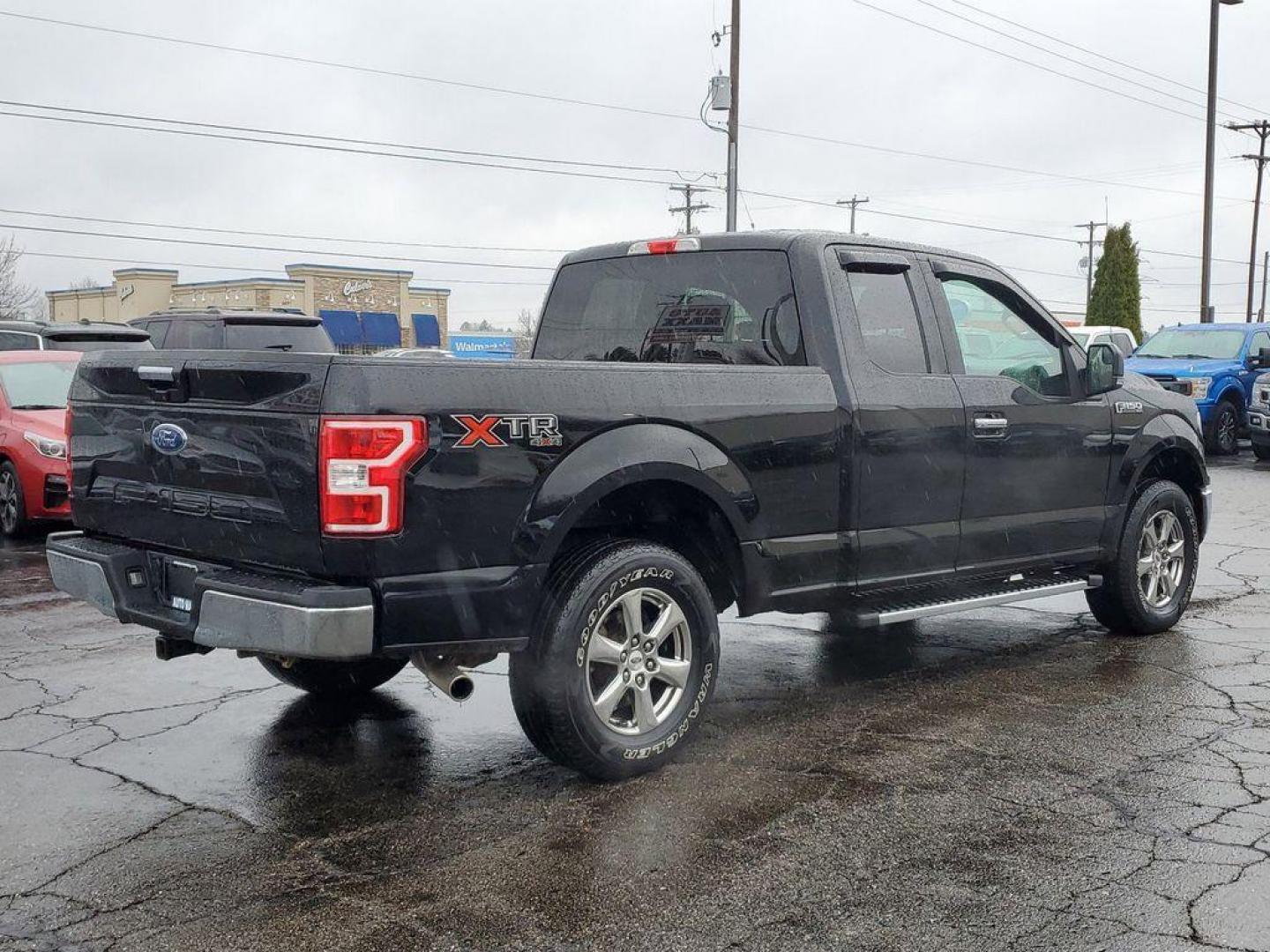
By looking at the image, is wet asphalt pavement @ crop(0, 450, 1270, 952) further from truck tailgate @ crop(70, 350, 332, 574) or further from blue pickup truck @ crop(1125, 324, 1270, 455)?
blue pickup truck @ crop(1125, 324, 1270, 455)

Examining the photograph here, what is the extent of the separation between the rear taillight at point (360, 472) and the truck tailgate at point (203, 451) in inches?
2.0

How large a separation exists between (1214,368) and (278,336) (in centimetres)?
1360

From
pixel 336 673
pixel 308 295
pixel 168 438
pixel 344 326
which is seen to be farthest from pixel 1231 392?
pixel 308 295

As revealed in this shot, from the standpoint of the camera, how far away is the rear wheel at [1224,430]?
19.7 metres

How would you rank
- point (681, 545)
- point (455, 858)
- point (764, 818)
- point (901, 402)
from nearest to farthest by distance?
1. point (455, 858)
2. point (764, 818)
3. point (681, 545)
4. point (901, 402)

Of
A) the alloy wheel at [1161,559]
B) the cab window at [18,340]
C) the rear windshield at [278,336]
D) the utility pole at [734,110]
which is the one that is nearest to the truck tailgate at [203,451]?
the alloy wheel at [1161,559]

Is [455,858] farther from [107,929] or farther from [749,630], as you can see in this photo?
[749,630]

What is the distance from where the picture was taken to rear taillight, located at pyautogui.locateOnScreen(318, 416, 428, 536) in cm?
400

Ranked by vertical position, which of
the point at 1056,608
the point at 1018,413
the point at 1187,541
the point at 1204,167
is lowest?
the point at 1056,608

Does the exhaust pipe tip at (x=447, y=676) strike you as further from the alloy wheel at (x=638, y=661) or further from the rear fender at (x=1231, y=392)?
the rear fender at (x=1231, y=392)

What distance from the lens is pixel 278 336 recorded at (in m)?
17.6

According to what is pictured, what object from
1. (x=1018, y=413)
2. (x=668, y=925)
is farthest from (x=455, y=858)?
(x=1018, y=413)

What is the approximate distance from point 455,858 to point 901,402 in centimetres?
276

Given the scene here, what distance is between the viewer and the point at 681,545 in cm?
522
